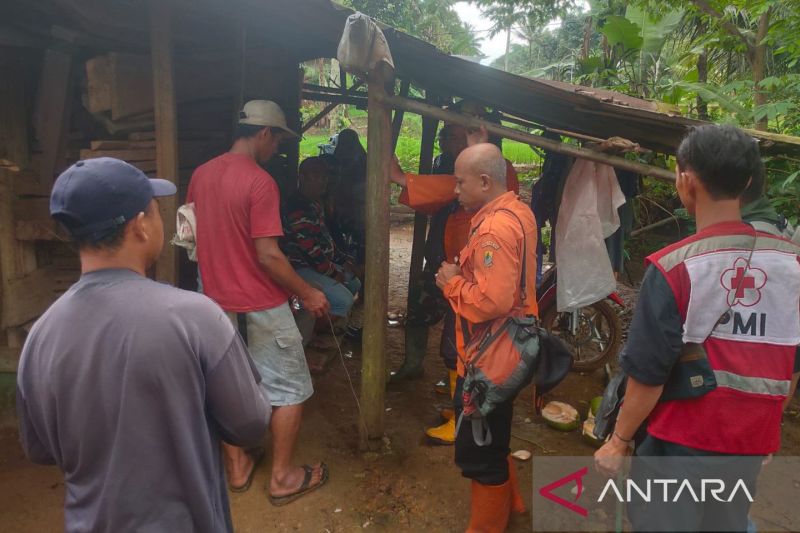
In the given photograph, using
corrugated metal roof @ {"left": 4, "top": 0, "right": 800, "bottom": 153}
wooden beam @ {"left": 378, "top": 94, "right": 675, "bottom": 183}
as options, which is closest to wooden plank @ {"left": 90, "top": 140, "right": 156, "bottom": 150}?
corrugated metal roof @ {"left": 4, "top": 0, "right": 800, "bottom": 153}

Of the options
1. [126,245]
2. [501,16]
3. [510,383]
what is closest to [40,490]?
[126,245]

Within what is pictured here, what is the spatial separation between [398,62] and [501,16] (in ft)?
50.7

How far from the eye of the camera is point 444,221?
4.30 metres

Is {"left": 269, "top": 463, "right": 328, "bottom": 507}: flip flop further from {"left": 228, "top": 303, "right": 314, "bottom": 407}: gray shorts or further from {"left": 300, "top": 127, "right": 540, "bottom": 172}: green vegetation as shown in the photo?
{"left": 300, "top": 127, "right": 540, "bottom": 172}: green vegetation

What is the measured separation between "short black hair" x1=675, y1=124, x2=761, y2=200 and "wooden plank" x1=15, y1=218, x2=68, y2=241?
3.93 m

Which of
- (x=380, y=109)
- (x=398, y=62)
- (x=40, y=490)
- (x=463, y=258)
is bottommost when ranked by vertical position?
(x=40, y=490)

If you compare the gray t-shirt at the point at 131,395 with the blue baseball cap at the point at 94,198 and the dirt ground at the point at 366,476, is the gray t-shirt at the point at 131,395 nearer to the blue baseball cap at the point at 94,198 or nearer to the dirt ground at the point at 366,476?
the blue baseball cap at the point at 94,198

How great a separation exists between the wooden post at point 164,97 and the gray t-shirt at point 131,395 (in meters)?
2.27

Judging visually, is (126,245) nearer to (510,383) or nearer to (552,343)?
(510,383)

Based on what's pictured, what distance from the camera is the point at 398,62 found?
141 inches

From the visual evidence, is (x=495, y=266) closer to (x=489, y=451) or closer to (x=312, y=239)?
(x=489, y=451)

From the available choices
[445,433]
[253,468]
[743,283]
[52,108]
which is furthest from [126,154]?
[743,283]

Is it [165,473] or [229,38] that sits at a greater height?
[229,38]

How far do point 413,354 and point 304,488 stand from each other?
182cm
